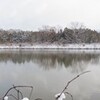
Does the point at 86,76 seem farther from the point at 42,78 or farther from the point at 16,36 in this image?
the point at 16,36

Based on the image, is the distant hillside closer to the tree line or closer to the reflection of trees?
the tree line

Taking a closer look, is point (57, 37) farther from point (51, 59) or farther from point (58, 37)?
point (51, 59)

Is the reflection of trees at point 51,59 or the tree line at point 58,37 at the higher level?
the tree line at point 58,37

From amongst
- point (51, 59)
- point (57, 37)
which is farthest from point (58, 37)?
point (51, 59)

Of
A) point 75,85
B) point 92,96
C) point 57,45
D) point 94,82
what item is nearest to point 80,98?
point 92,96

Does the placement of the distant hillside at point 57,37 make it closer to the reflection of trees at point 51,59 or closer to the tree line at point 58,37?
the tree line at point 58,37

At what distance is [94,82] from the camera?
6.99m

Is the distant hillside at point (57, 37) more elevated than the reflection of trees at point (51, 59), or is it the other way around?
the distant hillside at point (57, 37)

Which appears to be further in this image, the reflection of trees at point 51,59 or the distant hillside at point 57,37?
the distant hillside at point 57,37

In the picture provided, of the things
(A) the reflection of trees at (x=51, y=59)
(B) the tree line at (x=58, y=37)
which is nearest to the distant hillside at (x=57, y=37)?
(B) the tree line at (x=58, y=37)

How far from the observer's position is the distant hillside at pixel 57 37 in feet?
99.2

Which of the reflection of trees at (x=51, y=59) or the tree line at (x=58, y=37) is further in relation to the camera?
the tree line at (x=58, y=37)

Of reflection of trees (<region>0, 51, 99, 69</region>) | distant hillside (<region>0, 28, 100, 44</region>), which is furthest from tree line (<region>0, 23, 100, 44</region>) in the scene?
reflection of trees (<region>0, 51, 99, 69</region>)

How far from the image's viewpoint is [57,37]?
1219 inches
